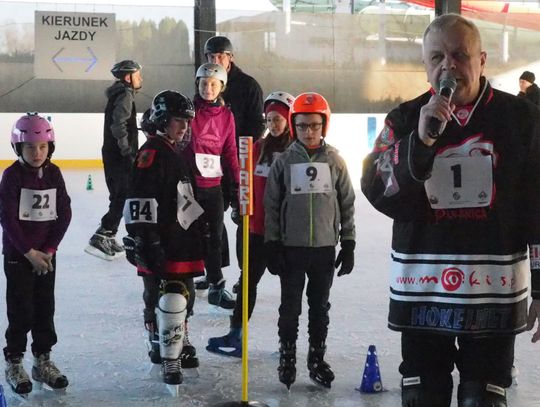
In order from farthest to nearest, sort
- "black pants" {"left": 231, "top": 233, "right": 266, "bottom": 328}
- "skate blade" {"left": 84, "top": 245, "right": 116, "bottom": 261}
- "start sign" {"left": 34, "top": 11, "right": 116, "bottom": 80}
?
"start sign" {"left": 34, "top": 11, "right": 116, "bottom": 80}, "skate blade" {"left": 84, "top": 245, "right": 116, "bottom": 261}, "black pants" {"left": 231, "top": 233, "right": 266, "bottom": 328}

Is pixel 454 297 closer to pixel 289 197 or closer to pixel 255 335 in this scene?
pixel 289 197

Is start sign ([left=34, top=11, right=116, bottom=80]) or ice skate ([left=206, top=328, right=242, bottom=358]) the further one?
start sign ([left=34, top=11, right=116, bottom=80])

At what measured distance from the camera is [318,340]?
3.45 metres

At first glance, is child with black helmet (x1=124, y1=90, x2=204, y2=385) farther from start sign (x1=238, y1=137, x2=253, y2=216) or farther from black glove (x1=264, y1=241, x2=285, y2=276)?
start sign (x1=238, y1=137, x2=253, y2=216)

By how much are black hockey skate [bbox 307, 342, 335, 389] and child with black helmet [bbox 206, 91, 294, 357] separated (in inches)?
19.9

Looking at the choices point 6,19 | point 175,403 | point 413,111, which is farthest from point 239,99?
point 6,19

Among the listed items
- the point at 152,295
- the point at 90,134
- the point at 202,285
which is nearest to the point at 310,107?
the point at 152,295

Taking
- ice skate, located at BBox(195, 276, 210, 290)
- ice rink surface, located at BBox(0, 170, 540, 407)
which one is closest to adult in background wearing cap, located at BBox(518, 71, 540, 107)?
ice rink surface, located at BBox(0, 170, 540, 407)

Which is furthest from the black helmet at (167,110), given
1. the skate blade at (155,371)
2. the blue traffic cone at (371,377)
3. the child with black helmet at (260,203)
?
the blue traffic cone at (371,377)

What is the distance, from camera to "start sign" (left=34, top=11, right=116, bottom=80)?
1261cm

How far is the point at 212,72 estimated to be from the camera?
14.8 feet

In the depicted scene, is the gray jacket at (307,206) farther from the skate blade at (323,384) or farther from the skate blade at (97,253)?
the skate blade at (97,253)

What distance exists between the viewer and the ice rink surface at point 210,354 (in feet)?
10.8

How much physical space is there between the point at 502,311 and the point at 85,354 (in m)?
2.36
